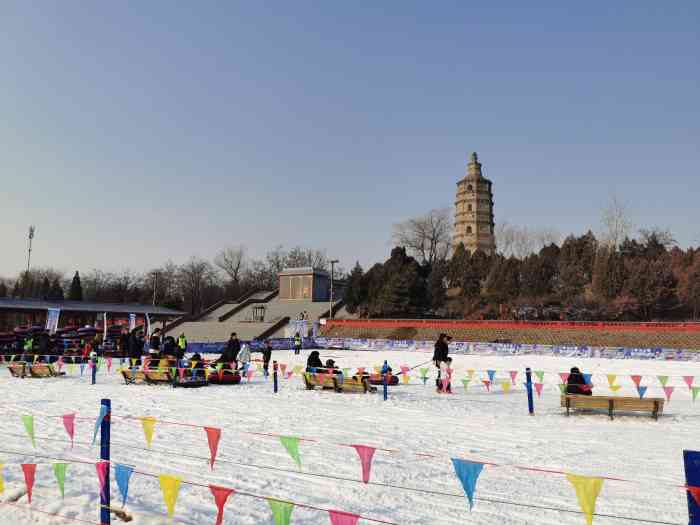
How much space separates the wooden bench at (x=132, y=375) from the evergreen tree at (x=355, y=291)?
43085 millimetres

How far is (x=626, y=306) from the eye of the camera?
4853 centimetres

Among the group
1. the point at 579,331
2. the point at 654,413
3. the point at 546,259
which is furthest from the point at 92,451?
the point at 546,259

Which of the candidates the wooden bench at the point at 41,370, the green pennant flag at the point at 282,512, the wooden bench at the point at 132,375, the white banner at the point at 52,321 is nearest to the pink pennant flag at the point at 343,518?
the green pennant flag at the point at 282,512

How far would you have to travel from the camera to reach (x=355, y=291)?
60781mm

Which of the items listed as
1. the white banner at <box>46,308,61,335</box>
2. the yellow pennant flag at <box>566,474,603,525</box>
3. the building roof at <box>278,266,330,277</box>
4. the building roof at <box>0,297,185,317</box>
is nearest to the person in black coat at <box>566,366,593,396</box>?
the yellow pennant flag at <box>566,474,603,525</box>

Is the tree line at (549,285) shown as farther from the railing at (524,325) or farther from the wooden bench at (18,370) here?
the wooden bench at (18,370)

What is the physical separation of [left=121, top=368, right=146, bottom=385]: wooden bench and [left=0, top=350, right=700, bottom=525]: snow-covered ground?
105 cm

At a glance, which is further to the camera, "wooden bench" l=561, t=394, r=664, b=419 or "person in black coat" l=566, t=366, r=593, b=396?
"person in black coat" l=566, t=366, r=593, b=396

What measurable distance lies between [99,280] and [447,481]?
121036 millimetres

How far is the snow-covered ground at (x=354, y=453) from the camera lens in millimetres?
6109

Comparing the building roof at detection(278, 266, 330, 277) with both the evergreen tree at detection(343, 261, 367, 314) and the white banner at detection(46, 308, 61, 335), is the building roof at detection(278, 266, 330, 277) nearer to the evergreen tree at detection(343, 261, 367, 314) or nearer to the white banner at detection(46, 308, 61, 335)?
the evergreen tree at detection(343, 261, 367, 314)

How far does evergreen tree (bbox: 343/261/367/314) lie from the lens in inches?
2387

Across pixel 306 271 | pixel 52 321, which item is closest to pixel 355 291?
pixel 306 271

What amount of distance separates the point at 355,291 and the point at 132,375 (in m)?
43.6
